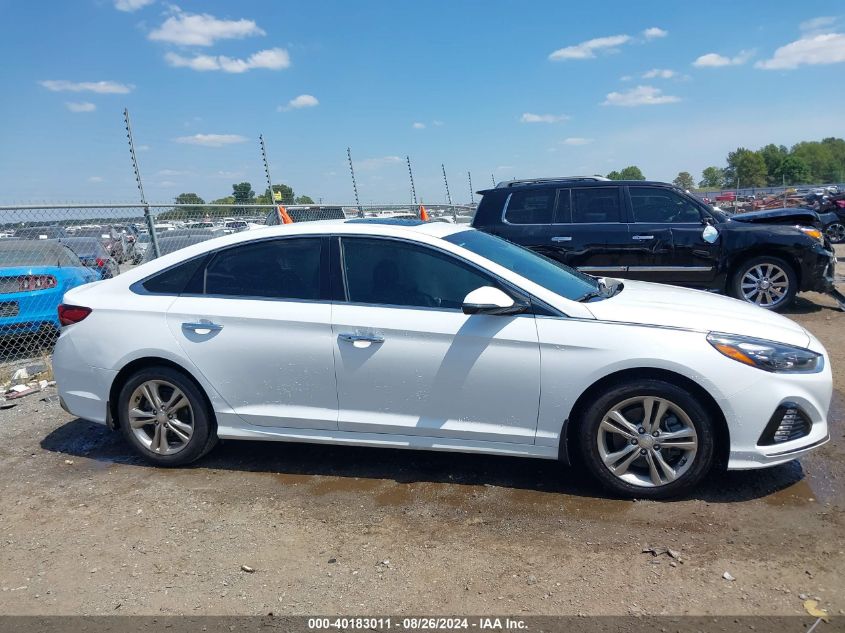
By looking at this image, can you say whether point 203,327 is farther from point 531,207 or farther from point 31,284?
point 531,207

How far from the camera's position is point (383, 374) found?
3826mm

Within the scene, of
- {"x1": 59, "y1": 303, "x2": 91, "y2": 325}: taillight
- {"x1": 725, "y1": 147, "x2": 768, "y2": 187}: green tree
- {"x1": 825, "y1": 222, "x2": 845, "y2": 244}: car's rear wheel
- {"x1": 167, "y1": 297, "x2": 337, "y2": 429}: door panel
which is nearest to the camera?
{"x1": 167, "y1": 297, "x2": 337, "y2": 429}: door panel

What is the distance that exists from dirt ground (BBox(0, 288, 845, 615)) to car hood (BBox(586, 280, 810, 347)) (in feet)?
2.97

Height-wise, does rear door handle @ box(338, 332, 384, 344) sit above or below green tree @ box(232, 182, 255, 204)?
below

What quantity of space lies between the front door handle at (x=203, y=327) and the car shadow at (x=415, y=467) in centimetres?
98

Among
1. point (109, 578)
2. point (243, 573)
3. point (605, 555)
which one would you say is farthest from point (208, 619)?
point (605, 555)

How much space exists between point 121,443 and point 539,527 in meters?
3.34

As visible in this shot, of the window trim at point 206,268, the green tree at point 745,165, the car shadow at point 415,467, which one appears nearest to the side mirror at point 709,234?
the car shadow at point 415,467

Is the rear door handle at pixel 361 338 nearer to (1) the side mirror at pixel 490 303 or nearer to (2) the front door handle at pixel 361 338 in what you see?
(2) the front door handle at pixel 361 338

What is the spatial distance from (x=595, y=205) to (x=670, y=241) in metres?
1.05

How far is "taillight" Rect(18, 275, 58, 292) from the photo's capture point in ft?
23.6

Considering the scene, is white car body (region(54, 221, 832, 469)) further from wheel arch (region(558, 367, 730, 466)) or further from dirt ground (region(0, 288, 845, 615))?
dirt ground (region(0, 288, 845, 615))

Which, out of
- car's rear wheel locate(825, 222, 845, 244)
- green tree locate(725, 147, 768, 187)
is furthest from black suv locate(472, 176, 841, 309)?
green tree locate(725, 147, 768, 187)

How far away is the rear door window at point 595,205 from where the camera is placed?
8.31 metres
